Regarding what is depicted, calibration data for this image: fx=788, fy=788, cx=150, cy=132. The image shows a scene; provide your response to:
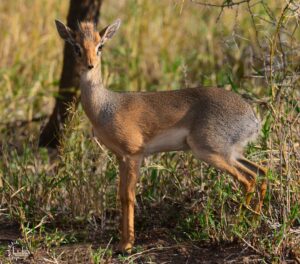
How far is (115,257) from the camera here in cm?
500

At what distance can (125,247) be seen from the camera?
16.5 feet

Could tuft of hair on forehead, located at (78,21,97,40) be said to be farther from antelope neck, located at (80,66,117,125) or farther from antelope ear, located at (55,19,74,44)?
antelope neck, located at (80,66,117,125)

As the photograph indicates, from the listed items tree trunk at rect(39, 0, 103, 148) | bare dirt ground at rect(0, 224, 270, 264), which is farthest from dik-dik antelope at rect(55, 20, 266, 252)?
tree trunk at rect(39, 0, 103, 148)

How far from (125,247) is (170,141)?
0.74 m

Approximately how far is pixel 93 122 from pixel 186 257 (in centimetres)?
107

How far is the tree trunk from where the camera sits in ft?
22.6

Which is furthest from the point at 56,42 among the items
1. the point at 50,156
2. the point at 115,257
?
the point at 115,257

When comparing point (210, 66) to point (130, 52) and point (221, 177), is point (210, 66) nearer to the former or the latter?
point (130, 52)

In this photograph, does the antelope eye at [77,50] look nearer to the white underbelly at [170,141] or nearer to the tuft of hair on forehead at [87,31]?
the tuft of hair on forehead at [87,31]

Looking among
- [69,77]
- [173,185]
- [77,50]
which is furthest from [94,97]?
[69,77]

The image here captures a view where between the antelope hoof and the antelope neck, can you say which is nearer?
the antelope hoof

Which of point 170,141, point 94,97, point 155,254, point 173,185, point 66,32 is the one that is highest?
point 66,32

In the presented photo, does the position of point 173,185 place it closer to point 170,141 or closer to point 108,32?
point 170,141

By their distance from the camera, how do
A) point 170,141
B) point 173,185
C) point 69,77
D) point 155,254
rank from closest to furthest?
point 155,254, point 170,141, point 173,185, point 69,77
